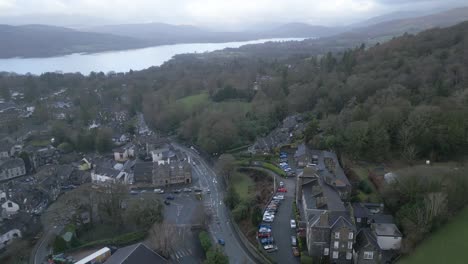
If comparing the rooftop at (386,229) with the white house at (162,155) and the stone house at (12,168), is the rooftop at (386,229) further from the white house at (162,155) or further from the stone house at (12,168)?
the stone house at (12,168)

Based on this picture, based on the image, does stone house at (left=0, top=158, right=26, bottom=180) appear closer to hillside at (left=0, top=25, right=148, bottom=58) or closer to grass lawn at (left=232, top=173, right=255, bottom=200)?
grass lawn at (left=232, top=173, right=255, bottom=200)

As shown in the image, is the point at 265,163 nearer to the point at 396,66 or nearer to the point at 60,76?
the point at 396,66

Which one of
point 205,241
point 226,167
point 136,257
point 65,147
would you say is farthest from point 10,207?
point 226,167

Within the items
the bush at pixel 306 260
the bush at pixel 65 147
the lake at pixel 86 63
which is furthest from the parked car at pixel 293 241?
the lake at pixel 86 63

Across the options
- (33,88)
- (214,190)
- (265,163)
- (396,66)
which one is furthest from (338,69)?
(33,88)

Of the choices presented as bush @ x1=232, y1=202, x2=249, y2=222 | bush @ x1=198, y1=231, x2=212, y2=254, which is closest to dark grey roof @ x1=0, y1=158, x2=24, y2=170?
bush @ x1=198, y1=231, x2=212, y2=254

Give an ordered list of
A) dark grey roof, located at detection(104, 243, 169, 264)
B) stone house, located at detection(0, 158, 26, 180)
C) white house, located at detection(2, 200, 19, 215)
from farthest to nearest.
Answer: stone house, located at detection(0, 158, 26, 180), white house, located at detection(2, 200, 19, 215), dark grey roof, located at detection(104, 243, 169, 264)
